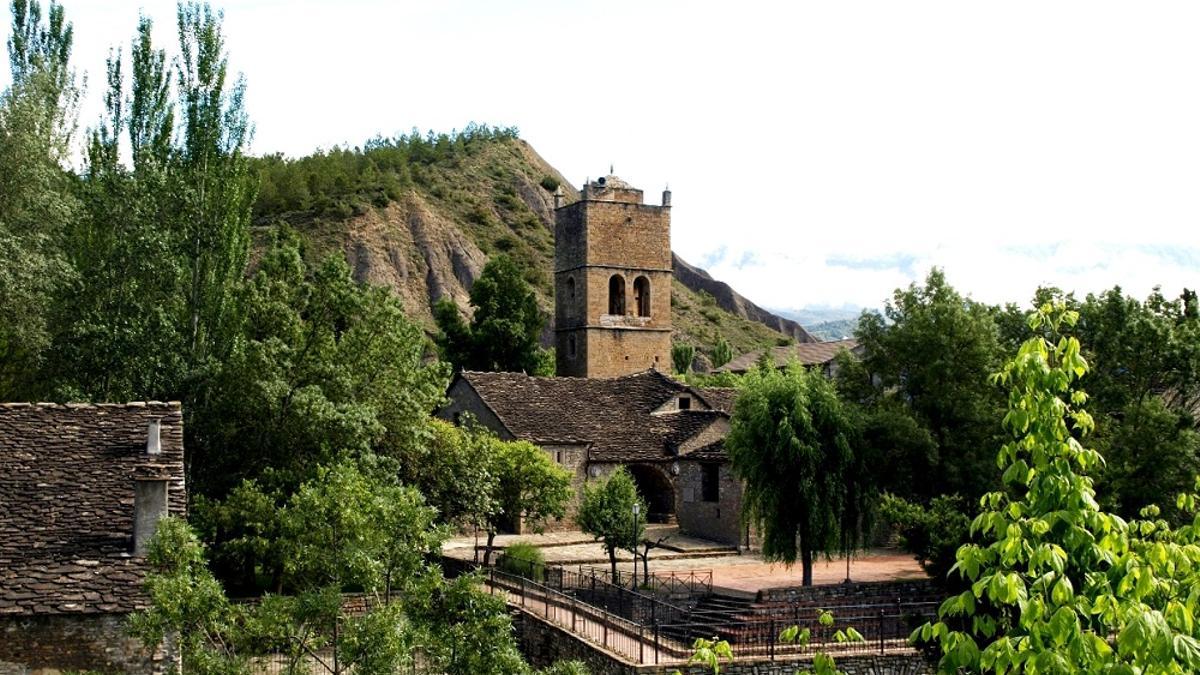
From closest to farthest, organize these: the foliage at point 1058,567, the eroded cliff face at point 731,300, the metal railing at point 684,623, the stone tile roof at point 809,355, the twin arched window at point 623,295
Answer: the foliage at point 1058,567, the metal railing at point 684,623, the twin arched window at point 623,295, the stone tile roof at point 809,355, the eroded cliff face at point 731,300

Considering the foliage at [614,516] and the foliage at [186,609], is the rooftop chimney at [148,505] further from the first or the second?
the foliage at [614,516]

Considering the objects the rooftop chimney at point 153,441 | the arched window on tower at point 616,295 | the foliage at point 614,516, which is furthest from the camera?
the arched window on tower at point 616,295

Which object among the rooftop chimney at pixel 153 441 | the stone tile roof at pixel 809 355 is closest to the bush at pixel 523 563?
the rooftop chimney at pixel 153 441

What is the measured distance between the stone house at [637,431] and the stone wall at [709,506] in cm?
3

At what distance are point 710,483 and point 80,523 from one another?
2805 centimetres

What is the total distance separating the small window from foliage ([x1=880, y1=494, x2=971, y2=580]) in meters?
13.7

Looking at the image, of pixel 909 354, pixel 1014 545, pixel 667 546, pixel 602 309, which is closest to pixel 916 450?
pixel 909 354

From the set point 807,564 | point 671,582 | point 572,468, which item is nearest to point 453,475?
point 671,582

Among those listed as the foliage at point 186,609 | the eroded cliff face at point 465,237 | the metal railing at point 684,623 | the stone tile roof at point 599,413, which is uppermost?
the eroded cliff face at point 465,237

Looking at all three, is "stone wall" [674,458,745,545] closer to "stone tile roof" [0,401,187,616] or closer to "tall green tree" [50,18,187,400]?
"tall green tree" [50,18,187,400]

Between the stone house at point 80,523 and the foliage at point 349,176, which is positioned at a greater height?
the foliage at point 349,176

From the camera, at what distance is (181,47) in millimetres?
32188

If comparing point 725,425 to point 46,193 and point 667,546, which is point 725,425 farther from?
point 46,193

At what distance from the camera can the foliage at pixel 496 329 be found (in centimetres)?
6812
